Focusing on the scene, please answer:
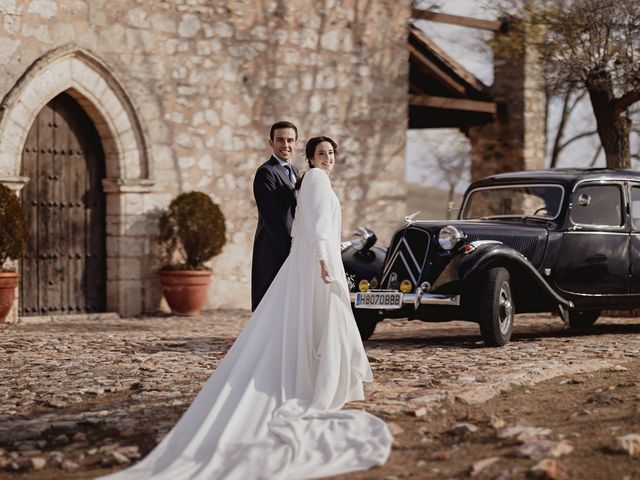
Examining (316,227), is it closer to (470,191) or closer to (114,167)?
(470,191)

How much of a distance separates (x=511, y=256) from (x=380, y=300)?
43.6 inches

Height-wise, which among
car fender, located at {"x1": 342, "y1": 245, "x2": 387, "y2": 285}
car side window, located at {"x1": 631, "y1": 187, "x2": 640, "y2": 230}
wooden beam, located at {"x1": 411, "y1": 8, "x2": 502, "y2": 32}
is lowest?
car fender, located at {"x1": 342, "y1": 245, "x2": 387, "y2": 285}

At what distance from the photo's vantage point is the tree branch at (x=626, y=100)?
1277 cm

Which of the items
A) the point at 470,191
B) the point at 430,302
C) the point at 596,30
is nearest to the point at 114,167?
the point at 470,191

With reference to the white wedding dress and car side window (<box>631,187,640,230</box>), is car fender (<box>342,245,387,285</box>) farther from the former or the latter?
the white wedding dress

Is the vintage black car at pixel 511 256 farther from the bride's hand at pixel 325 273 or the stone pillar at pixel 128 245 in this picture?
the stone pillar at pixel 128 245

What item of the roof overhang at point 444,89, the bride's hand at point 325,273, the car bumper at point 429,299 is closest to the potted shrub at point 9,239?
the car bumper at point 429,299

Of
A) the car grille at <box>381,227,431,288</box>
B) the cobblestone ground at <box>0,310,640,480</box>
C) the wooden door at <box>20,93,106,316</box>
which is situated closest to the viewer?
the cobblestone ground at <box>0,310,640,480</box>

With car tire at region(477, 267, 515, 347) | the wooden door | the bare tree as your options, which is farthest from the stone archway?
the bare tree

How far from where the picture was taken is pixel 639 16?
40.4 ft

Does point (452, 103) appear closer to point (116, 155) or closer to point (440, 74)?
point (440, 74)

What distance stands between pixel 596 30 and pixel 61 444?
32.0 ft

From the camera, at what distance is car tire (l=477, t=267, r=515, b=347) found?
793cm

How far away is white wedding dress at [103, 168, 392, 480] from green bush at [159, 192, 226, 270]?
633 centimetres
